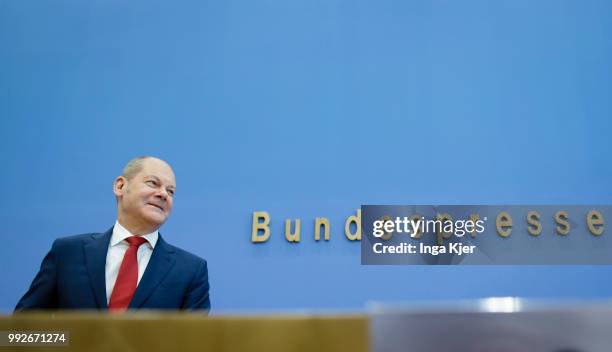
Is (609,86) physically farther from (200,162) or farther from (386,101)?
(200,162)

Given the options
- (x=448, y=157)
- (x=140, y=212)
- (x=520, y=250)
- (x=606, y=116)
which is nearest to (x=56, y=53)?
(x=140, y=212)

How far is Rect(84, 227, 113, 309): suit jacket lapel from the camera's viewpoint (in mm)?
1179

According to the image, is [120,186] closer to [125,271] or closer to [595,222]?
[125,271]

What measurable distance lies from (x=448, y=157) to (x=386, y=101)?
30 cm

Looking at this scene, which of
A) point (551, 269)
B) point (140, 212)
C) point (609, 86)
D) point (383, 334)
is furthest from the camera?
point (609, 86)

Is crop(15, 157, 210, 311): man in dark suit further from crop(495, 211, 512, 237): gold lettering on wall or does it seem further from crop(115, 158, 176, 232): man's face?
crop(495, 211, 512, 237): gold lettering on wall

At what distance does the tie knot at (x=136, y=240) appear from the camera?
1329 millimetres

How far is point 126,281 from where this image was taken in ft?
4.04

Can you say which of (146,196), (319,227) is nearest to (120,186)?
(146,196)

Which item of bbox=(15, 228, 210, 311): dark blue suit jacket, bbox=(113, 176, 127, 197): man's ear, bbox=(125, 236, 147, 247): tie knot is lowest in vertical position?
bbox=(15, 228, 210, 311): dark blue suit jacket

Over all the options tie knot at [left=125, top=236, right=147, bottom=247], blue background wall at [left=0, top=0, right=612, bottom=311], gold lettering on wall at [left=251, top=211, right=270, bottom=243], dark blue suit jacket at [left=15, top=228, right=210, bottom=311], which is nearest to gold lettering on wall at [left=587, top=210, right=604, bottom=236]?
blue background wall at [left=0, top=0, right=612, bottom=311]

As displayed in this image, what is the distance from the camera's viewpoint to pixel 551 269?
182cm

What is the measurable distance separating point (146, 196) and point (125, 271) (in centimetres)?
24

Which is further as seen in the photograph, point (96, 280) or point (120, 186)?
point (120, 186)
